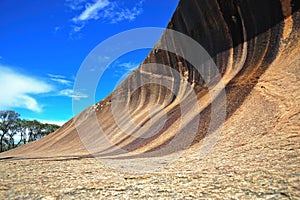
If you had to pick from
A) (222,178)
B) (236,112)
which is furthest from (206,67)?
(222,178)

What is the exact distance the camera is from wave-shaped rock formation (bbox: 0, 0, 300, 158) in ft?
24.6

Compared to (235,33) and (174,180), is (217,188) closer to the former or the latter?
(174,180)

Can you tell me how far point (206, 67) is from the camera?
1262cm

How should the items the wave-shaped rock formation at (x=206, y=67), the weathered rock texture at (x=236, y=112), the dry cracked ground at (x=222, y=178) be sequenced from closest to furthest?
the dry cracked ground at (x=222, y=178) < the weathered rock texture at (x=236, y=112) < the wave-shaped rock formation at (x=206, y=67)

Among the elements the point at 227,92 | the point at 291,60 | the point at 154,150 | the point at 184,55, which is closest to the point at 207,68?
the point at 184,55

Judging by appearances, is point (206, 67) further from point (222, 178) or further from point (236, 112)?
point (222, 178)

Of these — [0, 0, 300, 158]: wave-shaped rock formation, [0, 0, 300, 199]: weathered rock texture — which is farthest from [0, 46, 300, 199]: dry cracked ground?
[0, 0, 300, 158]: wave-shaped rock formation

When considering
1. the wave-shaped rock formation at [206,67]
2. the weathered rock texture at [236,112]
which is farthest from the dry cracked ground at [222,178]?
the wave-shaped rock formation at [206,67]

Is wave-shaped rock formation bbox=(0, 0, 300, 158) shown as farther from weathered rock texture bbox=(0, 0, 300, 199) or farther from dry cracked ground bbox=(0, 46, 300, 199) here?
dry cracked ground bbox=(0, 46, 300, 199)

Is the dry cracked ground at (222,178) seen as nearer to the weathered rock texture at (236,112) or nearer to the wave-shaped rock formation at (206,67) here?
the weathered rock texture at (236,112)

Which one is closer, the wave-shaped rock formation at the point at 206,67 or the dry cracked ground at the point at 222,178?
the dry cracked ground at the point at 222,178

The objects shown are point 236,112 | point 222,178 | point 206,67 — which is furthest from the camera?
point 206,67

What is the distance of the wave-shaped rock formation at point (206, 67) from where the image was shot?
749 centimetres

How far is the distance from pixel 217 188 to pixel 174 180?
67cm
